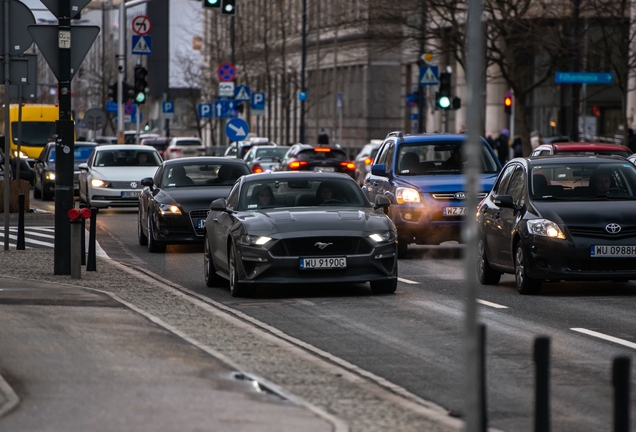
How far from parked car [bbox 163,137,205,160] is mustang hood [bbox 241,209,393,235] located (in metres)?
52.3

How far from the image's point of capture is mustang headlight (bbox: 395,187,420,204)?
2145cm

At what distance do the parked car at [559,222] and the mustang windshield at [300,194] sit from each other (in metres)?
1.61

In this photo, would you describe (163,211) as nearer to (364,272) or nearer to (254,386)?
(364,272)

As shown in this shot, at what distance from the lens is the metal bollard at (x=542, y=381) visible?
6.19m

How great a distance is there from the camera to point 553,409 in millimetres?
8664

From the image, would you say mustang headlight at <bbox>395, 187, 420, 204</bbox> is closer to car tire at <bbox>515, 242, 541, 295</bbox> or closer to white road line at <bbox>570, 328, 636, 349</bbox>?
car tire at <bbox>515, 242, 541, 295</bbox>

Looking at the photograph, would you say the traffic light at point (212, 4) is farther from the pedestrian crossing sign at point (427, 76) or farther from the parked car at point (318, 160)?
the pedestrian crossing sign at point (427, 76)

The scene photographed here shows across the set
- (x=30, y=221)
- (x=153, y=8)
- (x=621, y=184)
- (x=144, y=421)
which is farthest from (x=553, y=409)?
(x=153, y=8)

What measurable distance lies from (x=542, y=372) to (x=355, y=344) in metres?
5.44

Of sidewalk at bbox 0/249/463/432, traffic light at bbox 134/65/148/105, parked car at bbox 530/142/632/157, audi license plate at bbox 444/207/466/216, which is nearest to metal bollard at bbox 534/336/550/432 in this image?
sidewalk at bbox 0/249/463/432

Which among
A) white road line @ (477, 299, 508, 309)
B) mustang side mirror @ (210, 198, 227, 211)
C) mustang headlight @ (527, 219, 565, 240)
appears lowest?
white road line @ (477, 299, 508, 309)

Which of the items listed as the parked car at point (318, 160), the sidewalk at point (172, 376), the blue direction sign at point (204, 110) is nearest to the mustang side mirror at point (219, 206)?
the sidewalk at point (172, 376)

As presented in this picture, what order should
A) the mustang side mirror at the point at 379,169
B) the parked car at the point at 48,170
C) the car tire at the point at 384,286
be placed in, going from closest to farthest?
the car tire at the point at 384,286 → the mustang side mirror at the point at 379,169 → the parked car at the point at 48,170

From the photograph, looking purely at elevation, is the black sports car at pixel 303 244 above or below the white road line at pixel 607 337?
above
